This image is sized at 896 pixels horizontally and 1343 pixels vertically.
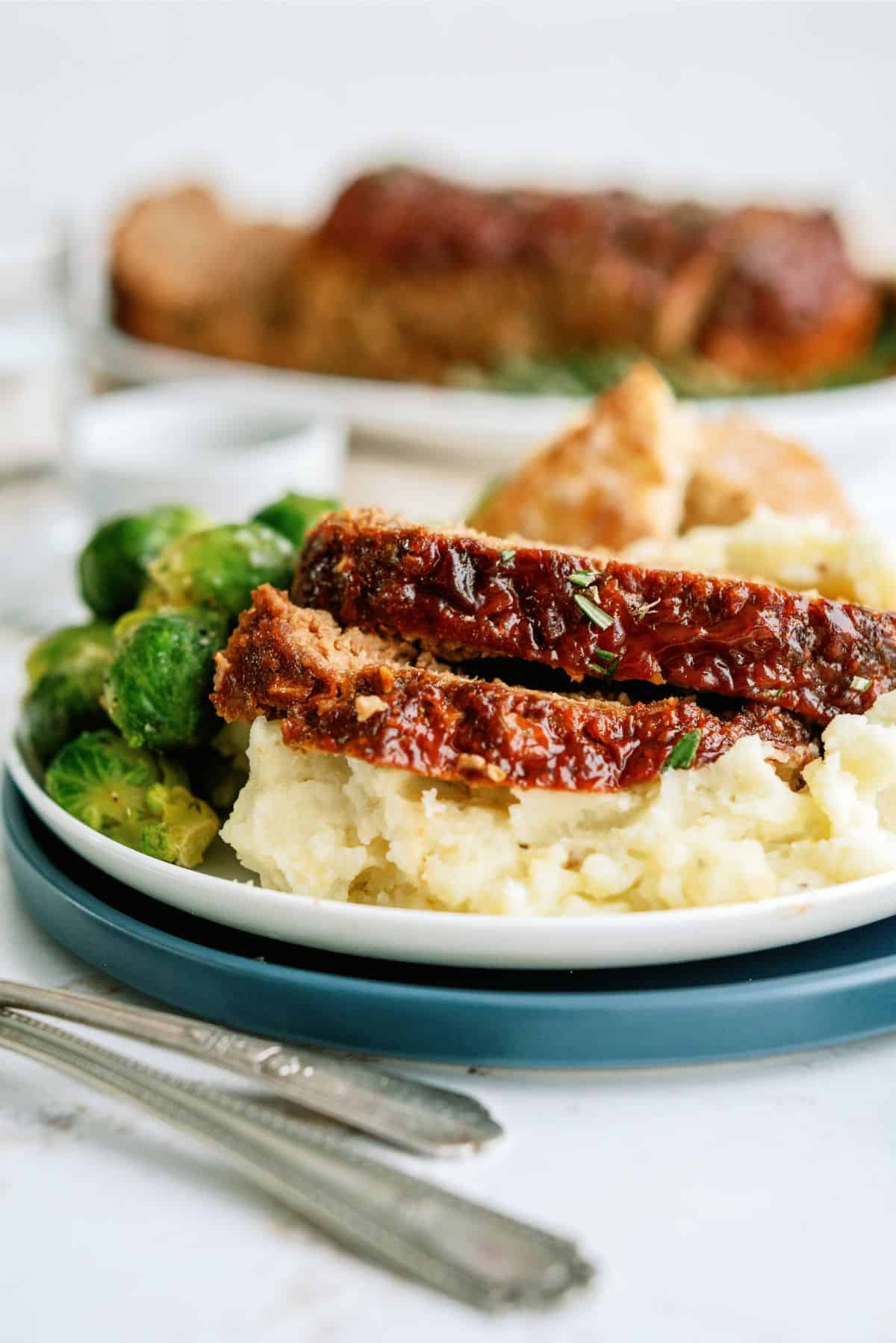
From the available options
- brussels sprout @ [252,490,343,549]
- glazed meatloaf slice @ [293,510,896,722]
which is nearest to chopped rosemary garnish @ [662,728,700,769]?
glazed meatloaf slice @ [293,510,896,722]

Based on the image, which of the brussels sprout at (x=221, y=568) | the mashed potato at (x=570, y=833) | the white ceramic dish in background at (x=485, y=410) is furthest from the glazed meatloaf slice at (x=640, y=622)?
the white ceramic dish in background at (x=485, y=410)

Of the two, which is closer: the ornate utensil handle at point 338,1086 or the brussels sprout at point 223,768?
the ornate utensil handle at point 338,1086

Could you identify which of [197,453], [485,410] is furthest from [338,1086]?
[485,410]

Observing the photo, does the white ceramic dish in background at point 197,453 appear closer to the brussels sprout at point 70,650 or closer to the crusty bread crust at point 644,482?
the crusty bread crust at point 644,482

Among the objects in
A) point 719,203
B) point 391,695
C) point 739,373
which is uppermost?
point 391,695

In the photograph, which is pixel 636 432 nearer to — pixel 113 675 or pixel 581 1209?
pixel 113 675

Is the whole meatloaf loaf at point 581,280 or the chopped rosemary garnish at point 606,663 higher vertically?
the chopped rosemary garnish at point 606,663

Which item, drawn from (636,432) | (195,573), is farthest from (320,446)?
(195,573)
